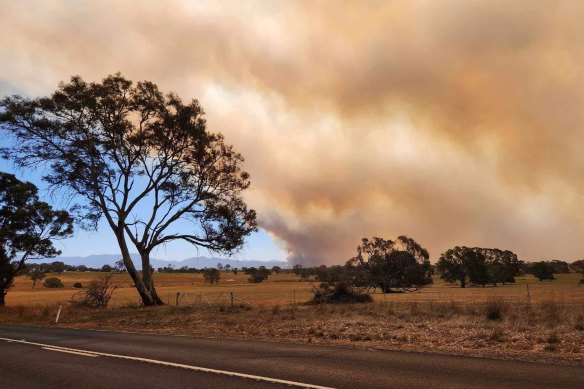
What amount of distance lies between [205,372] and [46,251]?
4287 centimetres

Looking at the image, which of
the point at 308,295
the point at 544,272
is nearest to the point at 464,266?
the point at 544,272

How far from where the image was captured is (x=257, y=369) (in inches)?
365

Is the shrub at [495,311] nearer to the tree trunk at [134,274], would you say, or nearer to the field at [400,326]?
the field at [400,326]

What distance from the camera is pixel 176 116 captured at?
106 feet

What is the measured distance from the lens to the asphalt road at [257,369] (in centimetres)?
795

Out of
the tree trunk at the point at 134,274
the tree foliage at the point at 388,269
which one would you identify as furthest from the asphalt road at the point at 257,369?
the tree foliage at the point at 388,269

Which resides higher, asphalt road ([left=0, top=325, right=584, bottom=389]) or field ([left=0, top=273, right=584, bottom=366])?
asphalt road ([left=0, top=325, right=584, bottom=389])

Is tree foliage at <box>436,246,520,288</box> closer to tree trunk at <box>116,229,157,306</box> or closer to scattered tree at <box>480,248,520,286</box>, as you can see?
scattered tree at <box>480,248,520,286</box>

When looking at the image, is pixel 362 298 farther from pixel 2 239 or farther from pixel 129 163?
pixel 2 239

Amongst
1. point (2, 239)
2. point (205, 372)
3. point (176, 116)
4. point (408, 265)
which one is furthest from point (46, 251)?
point (408, 265)

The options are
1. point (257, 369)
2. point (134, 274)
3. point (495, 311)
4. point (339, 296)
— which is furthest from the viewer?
point (339, 296)

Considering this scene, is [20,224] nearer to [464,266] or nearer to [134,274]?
[134,274]

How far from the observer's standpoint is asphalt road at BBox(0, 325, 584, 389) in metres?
7.95

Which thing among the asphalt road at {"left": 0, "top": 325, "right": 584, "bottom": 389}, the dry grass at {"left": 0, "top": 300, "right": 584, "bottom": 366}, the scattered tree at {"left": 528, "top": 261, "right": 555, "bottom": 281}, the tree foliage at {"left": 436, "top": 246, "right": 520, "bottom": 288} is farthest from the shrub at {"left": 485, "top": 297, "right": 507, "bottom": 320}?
the scattered tree at {"left": 528, "top": 261, "right": 555, "bottom": 281}
